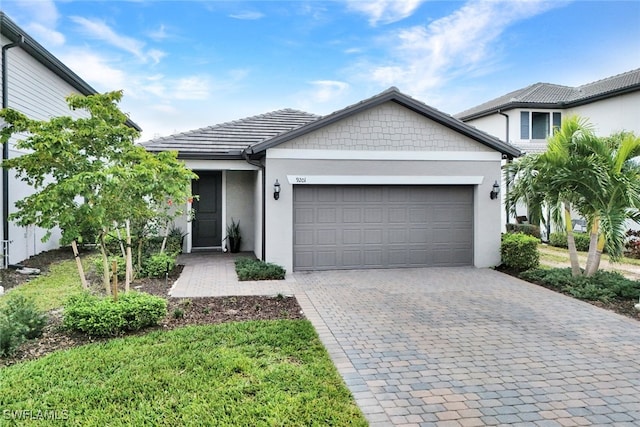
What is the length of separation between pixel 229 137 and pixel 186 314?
743cm

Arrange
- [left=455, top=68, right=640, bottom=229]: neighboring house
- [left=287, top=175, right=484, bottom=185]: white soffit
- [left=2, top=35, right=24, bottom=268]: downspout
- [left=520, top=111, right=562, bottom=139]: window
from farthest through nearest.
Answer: [left=520, top=111, right=562, bottom=139]: window
[left=455, top=68, right=640, bottom=229]: neighboring house
[left=287, top=175, right=484, bottom=185]: white soffit
[left=2, top=35, right=24, bottom=268]: downspout

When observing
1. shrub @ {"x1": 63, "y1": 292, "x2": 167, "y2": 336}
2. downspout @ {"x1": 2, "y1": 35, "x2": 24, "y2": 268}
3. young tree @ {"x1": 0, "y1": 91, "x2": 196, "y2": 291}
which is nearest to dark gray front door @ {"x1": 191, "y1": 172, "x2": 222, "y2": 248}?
downspout @ {"x1": 2, "y1": 35, "x2": 24, "y2": 268}

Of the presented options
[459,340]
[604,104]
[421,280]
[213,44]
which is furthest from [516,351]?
[604,104]

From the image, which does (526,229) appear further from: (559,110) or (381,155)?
(381,155)

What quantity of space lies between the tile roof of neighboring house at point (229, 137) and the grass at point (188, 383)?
A: 6.61 m

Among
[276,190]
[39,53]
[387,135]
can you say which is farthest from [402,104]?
[39,53]

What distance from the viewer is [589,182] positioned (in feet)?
28.5

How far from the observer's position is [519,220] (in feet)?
60.7

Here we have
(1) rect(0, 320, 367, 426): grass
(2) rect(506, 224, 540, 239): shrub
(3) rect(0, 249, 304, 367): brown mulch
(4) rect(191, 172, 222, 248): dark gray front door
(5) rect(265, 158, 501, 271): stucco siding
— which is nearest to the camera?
(1) rect(0, 320, 367, 426): grass

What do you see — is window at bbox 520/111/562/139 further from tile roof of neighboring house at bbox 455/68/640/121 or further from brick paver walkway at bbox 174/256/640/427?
brick paver walkway at bbox 174/256/640/427

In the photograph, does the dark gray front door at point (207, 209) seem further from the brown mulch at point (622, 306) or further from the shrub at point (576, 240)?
the shrub at point (576, 240)

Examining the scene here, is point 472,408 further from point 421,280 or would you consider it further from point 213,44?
point 213,44

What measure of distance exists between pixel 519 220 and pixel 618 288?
10861mm

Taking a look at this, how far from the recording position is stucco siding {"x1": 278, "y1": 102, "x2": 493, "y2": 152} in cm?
1060
